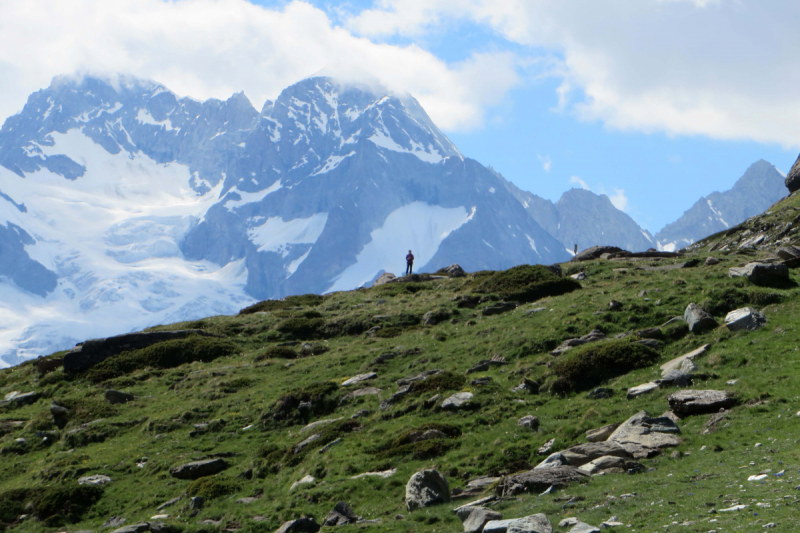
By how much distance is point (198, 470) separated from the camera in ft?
83.3

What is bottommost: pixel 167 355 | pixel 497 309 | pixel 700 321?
pixel 700 321

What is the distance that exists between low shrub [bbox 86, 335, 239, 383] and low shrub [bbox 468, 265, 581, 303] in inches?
813

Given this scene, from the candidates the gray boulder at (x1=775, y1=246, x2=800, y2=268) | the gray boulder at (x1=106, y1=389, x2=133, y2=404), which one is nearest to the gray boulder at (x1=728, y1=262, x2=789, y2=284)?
the gray boulder at (x1=775, y1=246, x2=800, y2=268)

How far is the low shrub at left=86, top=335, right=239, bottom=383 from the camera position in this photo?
1761 inches

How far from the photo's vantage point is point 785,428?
1762 cm

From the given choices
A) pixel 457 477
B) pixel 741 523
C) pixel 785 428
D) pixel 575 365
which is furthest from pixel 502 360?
pixel 741 523

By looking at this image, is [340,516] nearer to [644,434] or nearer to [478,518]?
[478,518]

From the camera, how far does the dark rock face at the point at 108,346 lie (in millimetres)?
45000

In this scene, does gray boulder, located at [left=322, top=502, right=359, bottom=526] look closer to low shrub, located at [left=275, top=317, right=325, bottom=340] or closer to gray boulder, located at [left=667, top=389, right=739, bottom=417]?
gray boulder, located at [left=667, top=389, right=739, bottom=417]

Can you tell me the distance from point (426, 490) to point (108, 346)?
37.1 metres

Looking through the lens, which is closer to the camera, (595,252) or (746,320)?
(746,320)

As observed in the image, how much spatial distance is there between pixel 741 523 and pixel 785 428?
775 centimetres

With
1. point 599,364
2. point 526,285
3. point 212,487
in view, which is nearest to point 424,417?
point 599,364

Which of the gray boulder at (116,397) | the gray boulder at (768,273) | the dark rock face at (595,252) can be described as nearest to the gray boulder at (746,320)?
the gray boulder at (768,273)
